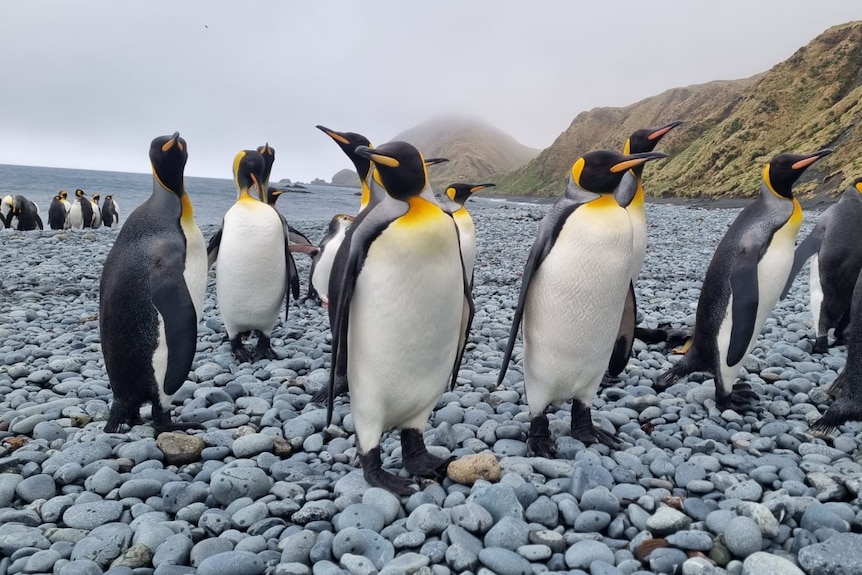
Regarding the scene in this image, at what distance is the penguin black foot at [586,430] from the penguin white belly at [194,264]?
6.90 ft

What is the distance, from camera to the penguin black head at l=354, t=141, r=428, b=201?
2.41 meters

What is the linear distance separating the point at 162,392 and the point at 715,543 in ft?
8.69

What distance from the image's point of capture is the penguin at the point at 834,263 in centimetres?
484

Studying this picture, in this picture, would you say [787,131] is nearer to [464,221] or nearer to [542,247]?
[464,221]

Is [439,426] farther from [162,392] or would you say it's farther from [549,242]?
[162,392]

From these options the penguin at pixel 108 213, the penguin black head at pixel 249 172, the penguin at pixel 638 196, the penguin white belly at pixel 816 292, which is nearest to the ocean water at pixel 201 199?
the penguin at pixel 108 213

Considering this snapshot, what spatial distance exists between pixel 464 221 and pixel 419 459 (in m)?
3.80

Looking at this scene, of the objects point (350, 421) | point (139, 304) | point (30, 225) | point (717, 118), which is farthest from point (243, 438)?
point (717, 118)

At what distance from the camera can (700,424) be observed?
3.29 meters

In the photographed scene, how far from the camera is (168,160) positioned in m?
3.45

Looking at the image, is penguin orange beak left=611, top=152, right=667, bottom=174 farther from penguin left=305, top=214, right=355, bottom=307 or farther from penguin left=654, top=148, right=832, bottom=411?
penguin left=305, top=214, right=355, bottom=307

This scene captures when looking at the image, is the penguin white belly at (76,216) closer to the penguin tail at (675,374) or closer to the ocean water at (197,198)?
the ocean water at (197,198)

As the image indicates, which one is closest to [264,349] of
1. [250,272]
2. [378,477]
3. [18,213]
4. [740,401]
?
[250,272]

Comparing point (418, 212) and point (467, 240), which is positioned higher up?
point (418, 212)
